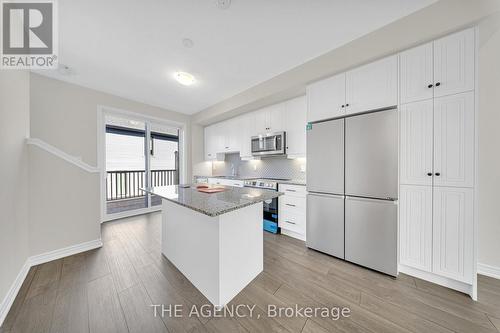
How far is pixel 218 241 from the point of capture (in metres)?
1.32

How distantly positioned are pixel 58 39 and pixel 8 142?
4.41 feet

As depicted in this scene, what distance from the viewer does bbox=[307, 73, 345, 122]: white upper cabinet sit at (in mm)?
2070

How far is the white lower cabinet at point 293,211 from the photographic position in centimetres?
253

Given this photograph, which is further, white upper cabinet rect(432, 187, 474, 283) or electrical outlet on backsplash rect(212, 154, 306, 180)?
electrical outlet on backsplash rect(212, 154, 306, 180)

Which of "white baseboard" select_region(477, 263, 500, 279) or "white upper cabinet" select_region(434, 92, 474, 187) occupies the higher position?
"white upper cabinet" select_region(434, 92, 474, 187)

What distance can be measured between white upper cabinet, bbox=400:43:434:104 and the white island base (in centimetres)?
193

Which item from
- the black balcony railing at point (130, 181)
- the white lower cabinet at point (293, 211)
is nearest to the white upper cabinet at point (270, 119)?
the white lower cabinet at point (293, 211)

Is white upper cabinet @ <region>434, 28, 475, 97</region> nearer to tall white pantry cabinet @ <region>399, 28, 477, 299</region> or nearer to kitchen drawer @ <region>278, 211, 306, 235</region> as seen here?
tall white pantry cabinet @ <region>399, 28, 477, 299</region>

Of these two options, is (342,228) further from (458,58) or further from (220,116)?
(220,116)

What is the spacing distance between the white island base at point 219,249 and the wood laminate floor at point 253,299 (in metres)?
0.10

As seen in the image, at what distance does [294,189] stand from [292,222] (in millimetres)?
531

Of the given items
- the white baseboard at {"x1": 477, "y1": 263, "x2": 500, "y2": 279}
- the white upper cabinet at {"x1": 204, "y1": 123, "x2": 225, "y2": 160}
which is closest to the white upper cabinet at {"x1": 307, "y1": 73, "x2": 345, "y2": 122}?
the white baseboard at {"x1": 477, "y1": 263, "x2": 500, "y2": 279}

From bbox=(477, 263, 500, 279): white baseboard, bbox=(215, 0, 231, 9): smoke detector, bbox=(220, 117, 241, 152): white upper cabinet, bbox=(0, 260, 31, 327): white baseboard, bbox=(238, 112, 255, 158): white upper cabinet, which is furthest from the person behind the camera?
bbox=(220, 117, 241, 152): white upper cabinet

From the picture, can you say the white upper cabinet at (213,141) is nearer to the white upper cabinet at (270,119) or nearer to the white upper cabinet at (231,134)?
the white upper cabinet at (231,134)
